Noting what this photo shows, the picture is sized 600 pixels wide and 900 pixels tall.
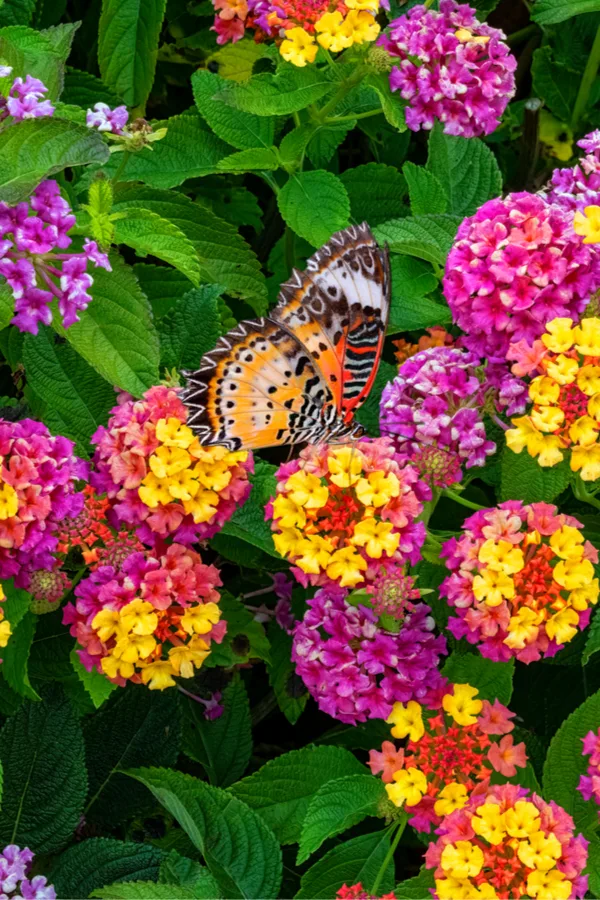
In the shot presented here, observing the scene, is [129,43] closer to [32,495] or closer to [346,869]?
[32,495]

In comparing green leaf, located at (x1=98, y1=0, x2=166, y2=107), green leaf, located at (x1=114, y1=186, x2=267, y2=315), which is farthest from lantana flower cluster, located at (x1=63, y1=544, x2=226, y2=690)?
green leaf, located at (x1=98, y1=0, x2=166, y2=107)

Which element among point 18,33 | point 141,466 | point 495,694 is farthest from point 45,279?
point 495,694

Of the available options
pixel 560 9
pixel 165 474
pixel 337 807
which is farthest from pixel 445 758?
pixel 560 9

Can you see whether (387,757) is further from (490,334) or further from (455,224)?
(455,224)

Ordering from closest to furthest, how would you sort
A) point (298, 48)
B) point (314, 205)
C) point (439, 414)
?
1. point (439, 414)
2. point (298, 48)
3. point (314, 205)

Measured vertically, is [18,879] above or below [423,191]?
below

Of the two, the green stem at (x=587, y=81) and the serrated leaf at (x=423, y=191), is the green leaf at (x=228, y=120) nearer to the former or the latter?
the serrated leaf at (x=423, y=191)
